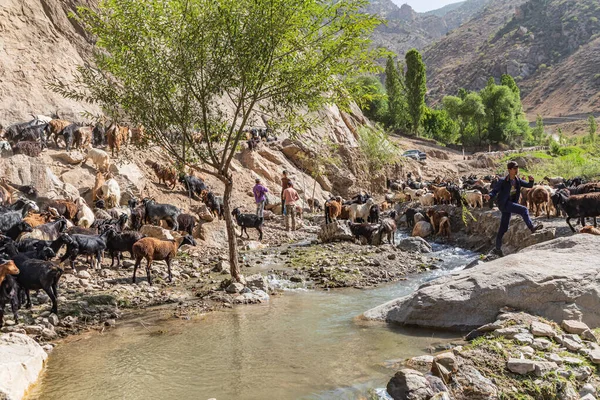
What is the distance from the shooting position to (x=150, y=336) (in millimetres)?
7965

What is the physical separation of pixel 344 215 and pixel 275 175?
7.95 meters

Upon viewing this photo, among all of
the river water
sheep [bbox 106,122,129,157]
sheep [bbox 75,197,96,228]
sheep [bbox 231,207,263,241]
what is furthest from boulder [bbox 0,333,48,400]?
sheep [bbox 106,122,129,157]

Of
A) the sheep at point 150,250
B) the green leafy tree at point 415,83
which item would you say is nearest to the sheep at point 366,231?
the sheep at point 150,250

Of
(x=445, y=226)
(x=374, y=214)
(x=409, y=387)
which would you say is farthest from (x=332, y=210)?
(x=409, y=387)

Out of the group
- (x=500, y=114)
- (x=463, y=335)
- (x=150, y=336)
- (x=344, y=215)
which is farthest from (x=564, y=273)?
(x=500, y=114)

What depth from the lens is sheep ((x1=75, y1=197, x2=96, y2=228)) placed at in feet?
49.5

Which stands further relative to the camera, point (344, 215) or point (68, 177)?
point (344, 215)

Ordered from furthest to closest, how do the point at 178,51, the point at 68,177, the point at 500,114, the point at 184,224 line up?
the point at 500,114 → the point at 68,177 → the point at 184,224 → the point at 178,51

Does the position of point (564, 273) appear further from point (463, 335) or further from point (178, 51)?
point (178, 51)

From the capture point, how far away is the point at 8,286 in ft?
A: 25.6

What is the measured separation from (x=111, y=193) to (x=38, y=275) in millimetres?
9232

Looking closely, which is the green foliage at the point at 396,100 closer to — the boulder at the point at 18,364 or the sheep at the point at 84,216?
the sheep at the point at 84,216

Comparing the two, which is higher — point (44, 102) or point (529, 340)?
point (44, 102)

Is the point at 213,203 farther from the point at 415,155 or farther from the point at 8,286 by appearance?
the point at 415,155
